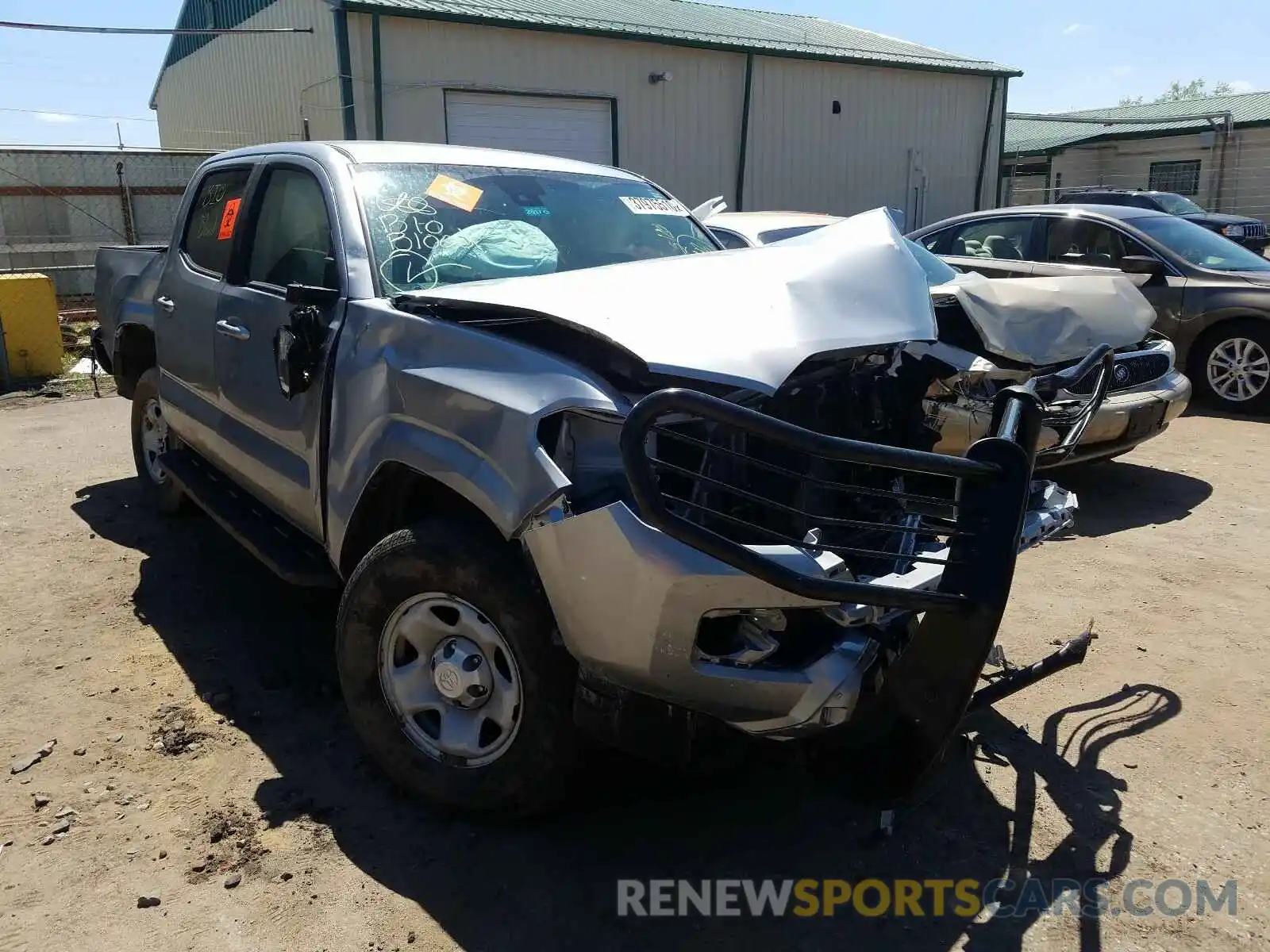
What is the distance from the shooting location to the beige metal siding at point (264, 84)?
13.8 metres

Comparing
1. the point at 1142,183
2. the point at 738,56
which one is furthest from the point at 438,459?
the point at 1142,183

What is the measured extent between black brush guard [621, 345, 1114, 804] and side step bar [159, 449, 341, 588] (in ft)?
5.62

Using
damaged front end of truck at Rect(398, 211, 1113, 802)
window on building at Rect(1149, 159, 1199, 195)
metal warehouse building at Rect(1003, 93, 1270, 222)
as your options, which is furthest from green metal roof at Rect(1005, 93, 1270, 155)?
damaged front end of truck at Rect(398, 211, 1113, 802)

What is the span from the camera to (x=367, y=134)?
13.5 metres

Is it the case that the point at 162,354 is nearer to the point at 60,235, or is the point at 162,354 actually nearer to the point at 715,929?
the point at 715,929

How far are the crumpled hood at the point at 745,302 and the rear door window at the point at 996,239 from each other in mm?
5732

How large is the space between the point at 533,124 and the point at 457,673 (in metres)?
13.3

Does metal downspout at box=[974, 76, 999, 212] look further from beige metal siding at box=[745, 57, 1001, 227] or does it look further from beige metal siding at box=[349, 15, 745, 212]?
beige metal siding at box=[349, 15, 745, 212]

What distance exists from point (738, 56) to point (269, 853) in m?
16.3

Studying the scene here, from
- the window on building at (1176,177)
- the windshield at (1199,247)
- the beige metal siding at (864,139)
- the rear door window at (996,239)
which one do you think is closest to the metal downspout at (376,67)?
the beige metal siding at (864,139)

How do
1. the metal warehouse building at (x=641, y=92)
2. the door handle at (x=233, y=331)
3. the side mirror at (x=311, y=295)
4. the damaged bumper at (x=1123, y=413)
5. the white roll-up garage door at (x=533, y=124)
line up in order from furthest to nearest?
the white roll-up garage door at (x=533, y=124) → the metal warehouse building at (x=641, y=92) → the damaged bumper at (x=1123, y=413) → the door handle at (x=233, y=331) → the side mirror at (x=311, y=295)

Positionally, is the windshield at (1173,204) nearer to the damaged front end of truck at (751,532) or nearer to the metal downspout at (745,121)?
the metal downspout at (745,121)

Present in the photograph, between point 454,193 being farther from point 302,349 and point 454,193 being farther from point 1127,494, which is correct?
point 1127,494

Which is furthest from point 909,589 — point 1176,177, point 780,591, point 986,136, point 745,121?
point 1176,177
